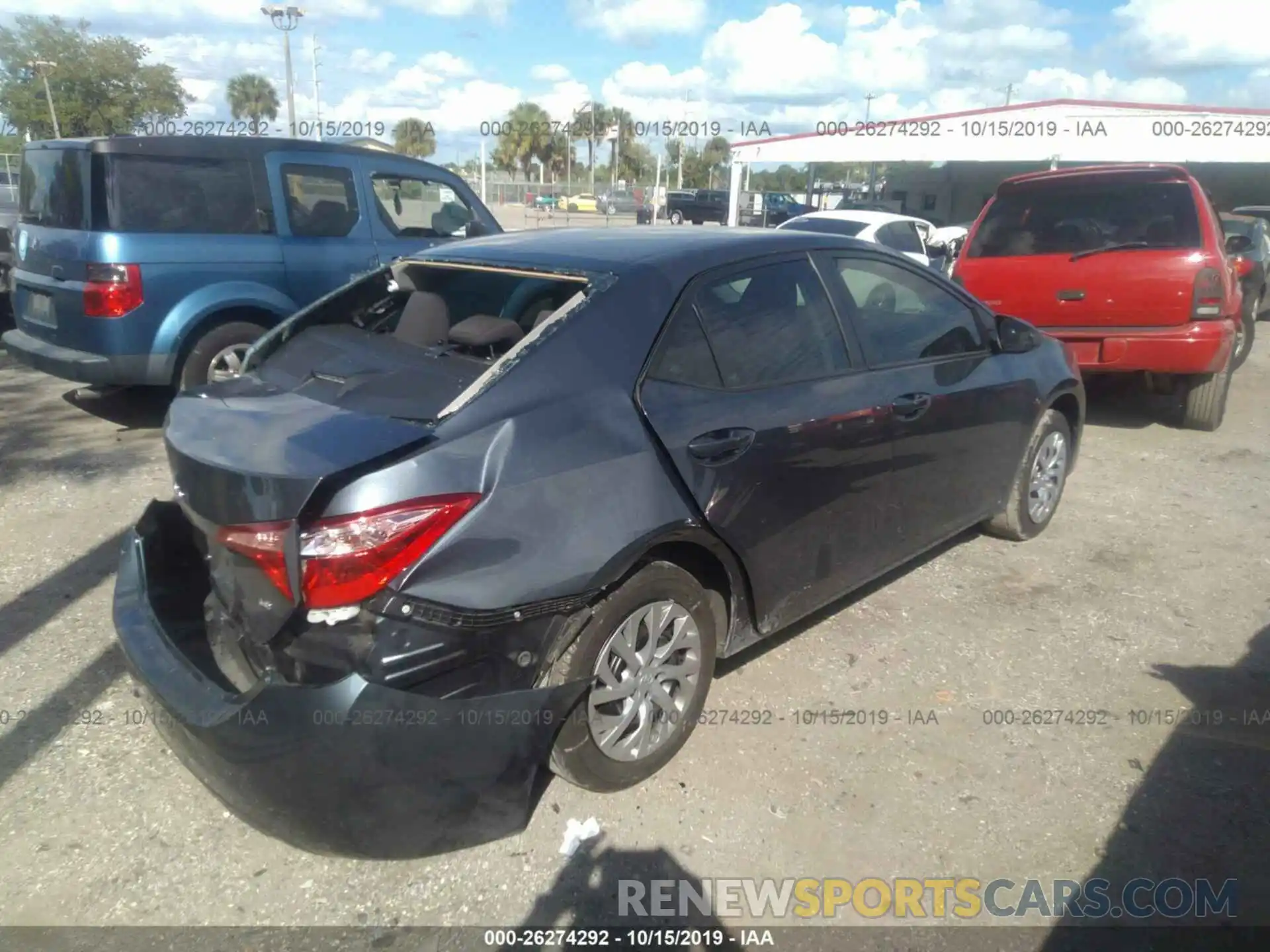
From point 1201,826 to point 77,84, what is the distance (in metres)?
44.6

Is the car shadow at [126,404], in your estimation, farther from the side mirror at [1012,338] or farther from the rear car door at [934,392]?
the side mirror at [1012,338]

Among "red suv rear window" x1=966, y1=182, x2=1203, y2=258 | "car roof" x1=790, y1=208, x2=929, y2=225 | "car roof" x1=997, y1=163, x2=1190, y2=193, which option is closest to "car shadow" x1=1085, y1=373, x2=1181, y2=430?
"red suv rear window" x1=966, y1=182, x2=1203, y2=258

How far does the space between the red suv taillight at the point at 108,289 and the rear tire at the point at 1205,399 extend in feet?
24.4

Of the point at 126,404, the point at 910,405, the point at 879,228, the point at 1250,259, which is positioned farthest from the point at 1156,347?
the point at 126,404

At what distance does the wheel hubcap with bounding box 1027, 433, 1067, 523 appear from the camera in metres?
4.93

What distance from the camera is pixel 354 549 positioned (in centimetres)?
226

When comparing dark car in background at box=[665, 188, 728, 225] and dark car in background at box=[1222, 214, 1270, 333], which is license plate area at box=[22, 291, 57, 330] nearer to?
dark car in background at box=[1222, 214, 1270, 333]

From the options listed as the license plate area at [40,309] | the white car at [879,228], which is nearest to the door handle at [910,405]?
the license plate area at [40,309]

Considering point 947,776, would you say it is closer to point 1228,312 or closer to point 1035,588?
point 1035,588

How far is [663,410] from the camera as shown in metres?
2.86

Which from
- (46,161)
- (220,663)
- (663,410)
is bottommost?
(220,663)

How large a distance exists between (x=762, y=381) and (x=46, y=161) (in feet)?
18.3

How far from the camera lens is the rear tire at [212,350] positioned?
624 centimetres

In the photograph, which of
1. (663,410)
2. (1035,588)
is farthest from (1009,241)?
(663,410)
